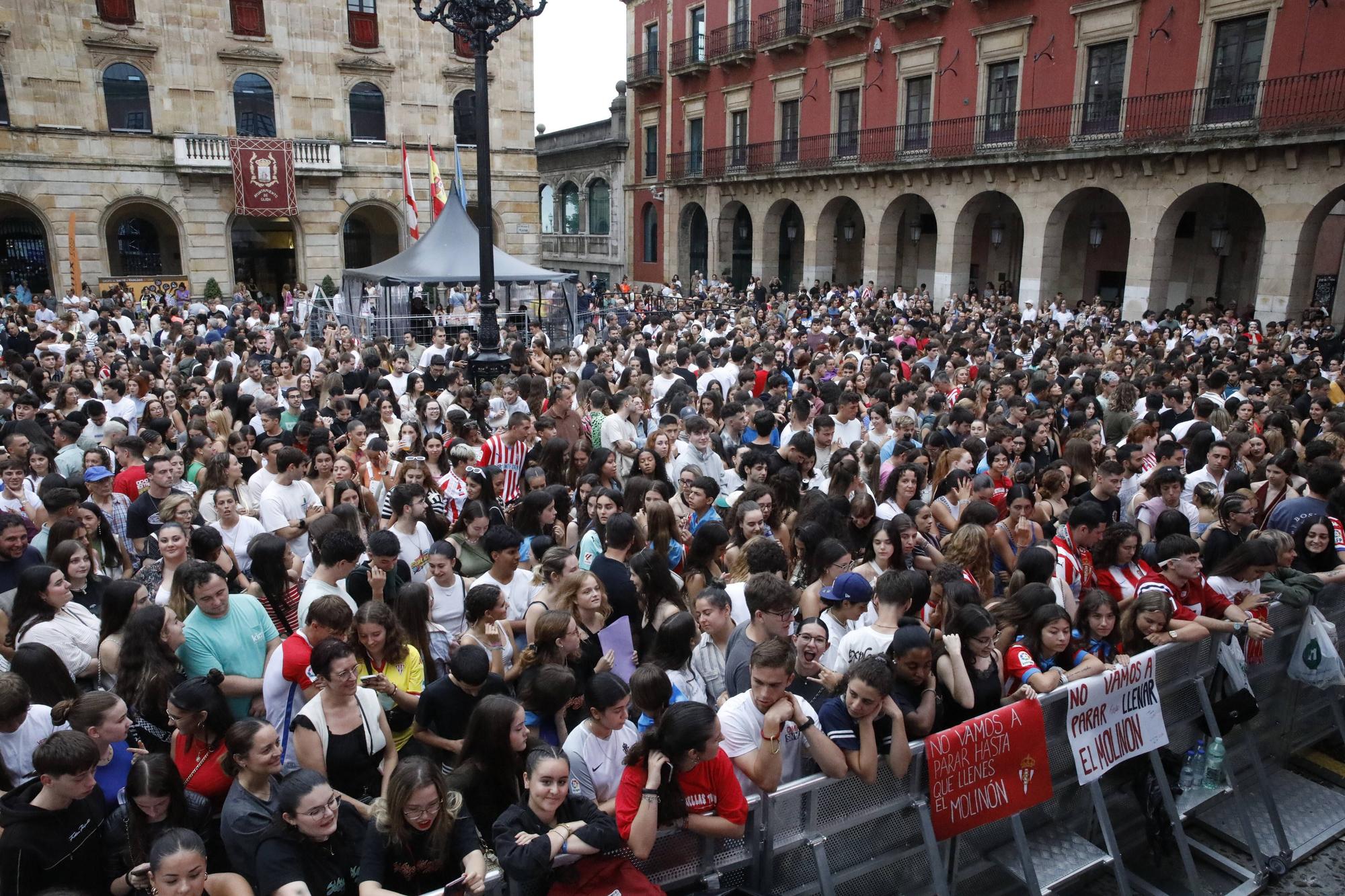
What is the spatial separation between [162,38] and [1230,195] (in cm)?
2895

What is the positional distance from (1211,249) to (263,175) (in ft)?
86.2

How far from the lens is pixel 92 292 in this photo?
2566cm

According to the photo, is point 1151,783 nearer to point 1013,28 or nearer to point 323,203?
point 1013,28

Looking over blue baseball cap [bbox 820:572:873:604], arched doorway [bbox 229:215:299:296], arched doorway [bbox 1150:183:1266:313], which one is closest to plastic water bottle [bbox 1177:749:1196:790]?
blue baseball cap [bbox 820:572:873:604]

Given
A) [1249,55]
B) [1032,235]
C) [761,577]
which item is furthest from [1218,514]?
[1032,235]

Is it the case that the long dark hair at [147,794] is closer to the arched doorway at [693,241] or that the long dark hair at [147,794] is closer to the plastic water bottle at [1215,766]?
the plastic water bottle at [1215,766]

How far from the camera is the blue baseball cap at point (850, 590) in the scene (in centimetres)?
440

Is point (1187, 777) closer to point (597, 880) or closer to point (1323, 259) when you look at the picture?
point (597, 880)

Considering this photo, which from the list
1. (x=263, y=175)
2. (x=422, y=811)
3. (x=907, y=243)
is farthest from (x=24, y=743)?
(x=907, y=243)

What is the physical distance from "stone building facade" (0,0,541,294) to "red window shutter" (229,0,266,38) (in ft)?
0.14

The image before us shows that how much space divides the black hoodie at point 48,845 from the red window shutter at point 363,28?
2976 cm

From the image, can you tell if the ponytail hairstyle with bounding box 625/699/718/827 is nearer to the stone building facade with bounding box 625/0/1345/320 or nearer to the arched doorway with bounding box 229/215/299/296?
the stone building facade with bounding box 625/0/1345/320

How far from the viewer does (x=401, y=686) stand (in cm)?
410

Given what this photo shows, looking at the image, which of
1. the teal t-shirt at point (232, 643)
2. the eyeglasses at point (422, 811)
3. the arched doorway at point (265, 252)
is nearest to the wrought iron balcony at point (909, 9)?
the arched doorway at point (265, 252)
